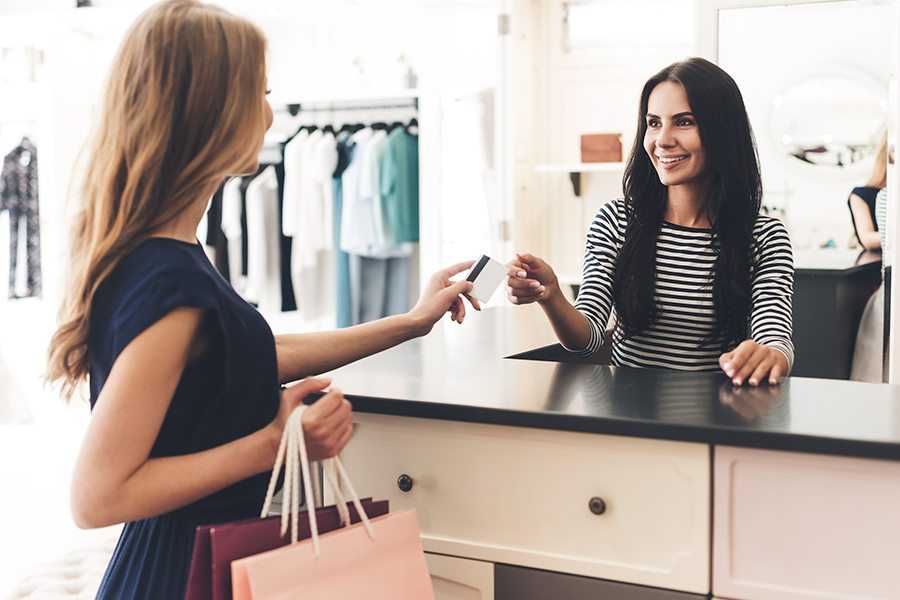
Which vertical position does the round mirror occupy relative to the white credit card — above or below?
above

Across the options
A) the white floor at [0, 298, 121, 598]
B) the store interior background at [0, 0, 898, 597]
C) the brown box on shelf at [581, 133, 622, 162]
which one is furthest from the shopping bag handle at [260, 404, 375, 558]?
the brown box on shelf at [581, 133, 622, 162]

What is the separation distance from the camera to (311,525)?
3.44 feet

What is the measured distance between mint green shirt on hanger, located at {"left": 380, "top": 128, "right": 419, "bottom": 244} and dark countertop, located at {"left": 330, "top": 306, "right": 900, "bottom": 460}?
11.4ft

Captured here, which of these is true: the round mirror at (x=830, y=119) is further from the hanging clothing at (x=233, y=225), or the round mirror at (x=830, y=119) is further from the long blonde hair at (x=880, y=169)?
the hanging clothing at (x=233, y=225)

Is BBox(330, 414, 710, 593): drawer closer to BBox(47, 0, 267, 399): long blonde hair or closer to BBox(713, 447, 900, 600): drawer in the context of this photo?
BBox(713, 447, 900, 600): drawer

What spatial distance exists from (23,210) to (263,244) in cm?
149

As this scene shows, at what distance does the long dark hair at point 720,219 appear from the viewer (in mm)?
1837

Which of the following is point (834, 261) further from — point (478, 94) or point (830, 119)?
point (478, 94)

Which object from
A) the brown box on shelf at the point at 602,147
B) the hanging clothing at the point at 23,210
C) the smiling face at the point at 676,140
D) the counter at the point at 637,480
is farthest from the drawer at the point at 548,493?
the hanging clothing at the point at 23,210

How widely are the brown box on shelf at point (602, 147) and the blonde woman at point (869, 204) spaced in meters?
1.17

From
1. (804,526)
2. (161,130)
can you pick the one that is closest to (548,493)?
(804,526)

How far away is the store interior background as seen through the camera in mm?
3793

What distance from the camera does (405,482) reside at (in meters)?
1.41

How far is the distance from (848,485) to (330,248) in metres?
4.52
